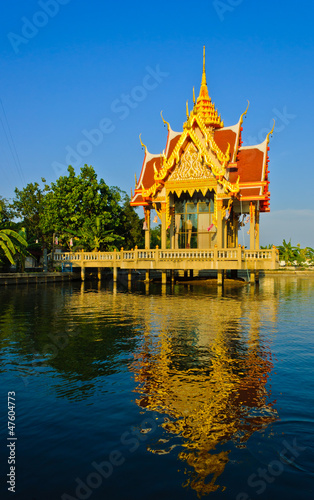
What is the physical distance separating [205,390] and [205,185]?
887 inches

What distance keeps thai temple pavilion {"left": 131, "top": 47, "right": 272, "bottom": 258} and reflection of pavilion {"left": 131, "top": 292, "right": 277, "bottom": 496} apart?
1781cm

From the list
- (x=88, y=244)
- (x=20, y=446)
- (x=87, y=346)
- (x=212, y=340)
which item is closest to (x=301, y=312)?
(x=212, y=340)

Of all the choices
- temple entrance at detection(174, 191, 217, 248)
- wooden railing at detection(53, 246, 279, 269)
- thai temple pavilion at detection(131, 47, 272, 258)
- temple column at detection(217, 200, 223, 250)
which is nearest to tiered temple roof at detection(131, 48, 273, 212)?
thai temple pavilion at detection(131, 47, 272, 258)

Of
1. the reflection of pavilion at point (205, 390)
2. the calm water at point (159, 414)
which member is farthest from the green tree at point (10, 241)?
the reflection of pavilion at point (205, 390)

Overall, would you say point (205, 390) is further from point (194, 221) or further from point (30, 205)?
point (30, 205)

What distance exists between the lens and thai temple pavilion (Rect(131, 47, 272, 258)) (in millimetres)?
27109

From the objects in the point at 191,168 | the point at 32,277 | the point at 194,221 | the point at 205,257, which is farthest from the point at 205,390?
the point at 32,277

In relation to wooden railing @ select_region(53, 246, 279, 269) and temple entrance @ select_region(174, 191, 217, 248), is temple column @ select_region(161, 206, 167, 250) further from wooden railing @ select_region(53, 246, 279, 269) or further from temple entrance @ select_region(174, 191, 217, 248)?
temple entrance @ select_region(174, 191, 217, 248)

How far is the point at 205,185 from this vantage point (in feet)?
90.0

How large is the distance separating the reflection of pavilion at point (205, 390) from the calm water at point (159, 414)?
0.06 feet

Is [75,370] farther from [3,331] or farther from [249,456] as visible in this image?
[3,331]

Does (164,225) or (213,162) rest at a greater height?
(213,162)

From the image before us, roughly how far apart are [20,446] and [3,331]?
7082mm

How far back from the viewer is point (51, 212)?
132 feet
